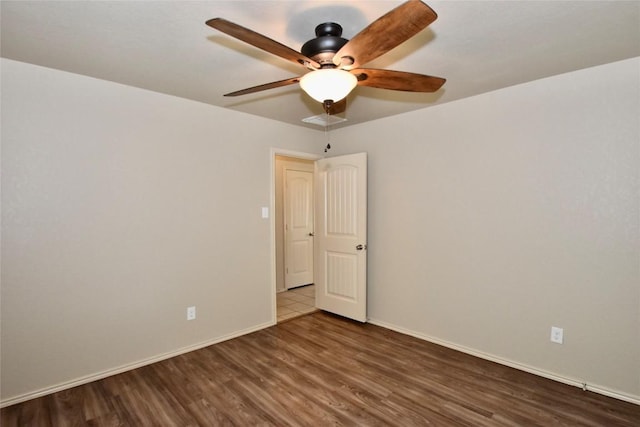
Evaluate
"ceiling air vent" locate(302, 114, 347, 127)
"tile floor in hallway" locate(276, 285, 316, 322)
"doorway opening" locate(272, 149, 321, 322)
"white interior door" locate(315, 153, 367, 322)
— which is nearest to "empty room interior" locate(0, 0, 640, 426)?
"ceiling air vent" locate(302, 114, 347, 127)

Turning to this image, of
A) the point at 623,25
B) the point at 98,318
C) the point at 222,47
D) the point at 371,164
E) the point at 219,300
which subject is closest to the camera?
the point at 623,25

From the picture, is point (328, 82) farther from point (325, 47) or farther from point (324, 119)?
point (324, 119)

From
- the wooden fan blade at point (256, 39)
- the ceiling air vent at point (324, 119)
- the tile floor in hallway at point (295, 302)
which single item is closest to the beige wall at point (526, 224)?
the ceiling air vent at point (324, 119)

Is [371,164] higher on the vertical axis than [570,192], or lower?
higher

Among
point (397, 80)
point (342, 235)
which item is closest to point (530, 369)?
point (342, 235)

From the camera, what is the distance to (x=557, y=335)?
8.36ft

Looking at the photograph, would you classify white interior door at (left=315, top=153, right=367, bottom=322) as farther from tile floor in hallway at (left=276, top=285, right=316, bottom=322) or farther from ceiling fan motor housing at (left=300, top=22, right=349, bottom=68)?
ceiling fan motor housing at (left=300, top=22, right=349, bottom=68)

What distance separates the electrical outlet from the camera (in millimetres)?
2529

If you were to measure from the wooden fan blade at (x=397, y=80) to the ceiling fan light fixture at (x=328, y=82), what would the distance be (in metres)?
0.14

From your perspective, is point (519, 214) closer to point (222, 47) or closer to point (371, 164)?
point (371, 164)

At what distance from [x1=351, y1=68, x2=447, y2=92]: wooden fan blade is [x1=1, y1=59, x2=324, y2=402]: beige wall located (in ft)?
6.39

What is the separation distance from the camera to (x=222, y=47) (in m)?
2.04

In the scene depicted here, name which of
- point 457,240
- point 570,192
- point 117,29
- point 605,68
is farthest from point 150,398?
point 605,68

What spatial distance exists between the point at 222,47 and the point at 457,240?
257 cm
